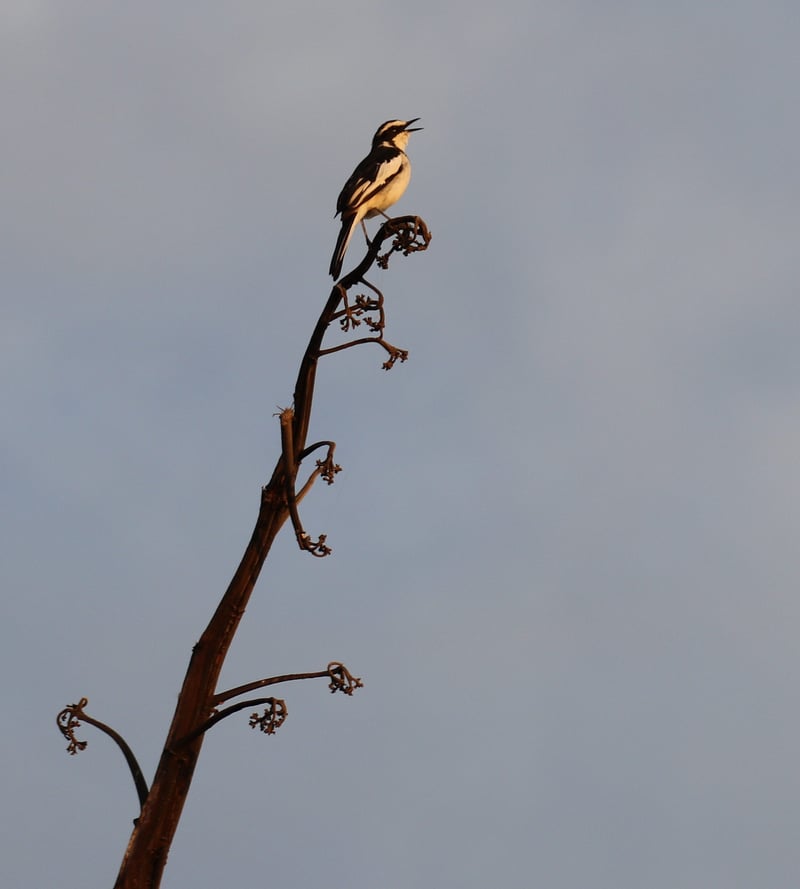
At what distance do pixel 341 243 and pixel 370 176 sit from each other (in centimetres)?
255

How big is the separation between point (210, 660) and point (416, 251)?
310cm

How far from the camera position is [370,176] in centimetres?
1345

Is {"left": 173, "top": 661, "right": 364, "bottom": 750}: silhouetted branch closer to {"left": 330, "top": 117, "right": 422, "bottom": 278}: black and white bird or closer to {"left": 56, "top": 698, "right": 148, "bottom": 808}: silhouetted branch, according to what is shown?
{"left": 56, "top": 698, "right": 148, "bottom": 808}: silhouetted branch

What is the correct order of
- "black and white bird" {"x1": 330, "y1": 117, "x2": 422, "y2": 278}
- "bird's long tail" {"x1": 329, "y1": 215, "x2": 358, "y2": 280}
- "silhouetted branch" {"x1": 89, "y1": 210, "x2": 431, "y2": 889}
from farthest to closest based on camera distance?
"black and white bird" {"x1": 330, "y1": 117, "x2": 422, "y2": 278}, "bird's long tail" {"x1": 329, "y1": 215, "x2": 358, "y2": 280}, "silhouetted branch" {"x1": 89, "y1": 210, "x2": 431, "y2": 889}

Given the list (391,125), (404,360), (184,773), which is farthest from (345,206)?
(184,773)

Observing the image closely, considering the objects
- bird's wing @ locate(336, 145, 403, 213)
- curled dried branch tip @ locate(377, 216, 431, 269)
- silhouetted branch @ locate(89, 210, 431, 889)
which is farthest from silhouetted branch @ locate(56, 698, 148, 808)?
bird's wing @ locate(336, 145, 403, 213)

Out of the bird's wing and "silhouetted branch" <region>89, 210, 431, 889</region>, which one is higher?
the bird's wing

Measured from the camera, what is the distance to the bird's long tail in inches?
413

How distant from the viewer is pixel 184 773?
637cm

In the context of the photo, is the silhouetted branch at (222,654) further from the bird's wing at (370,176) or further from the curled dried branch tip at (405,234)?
the bird's wing at (370,176)

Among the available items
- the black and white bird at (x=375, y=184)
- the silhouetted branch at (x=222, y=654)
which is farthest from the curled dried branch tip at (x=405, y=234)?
the black and white bird at (x=375, y=184)

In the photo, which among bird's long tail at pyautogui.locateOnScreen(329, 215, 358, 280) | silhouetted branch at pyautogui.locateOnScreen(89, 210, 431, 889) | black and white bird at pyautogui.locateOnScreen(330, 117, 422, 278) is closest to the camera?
silhouetted branch at pyautogui.locateOnScreen(89, 210, 431, 889)

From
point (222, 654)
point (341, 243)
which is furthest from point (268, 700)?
point (341, 243)

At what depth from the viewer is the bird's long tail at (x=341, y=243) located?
1048 centimetres
